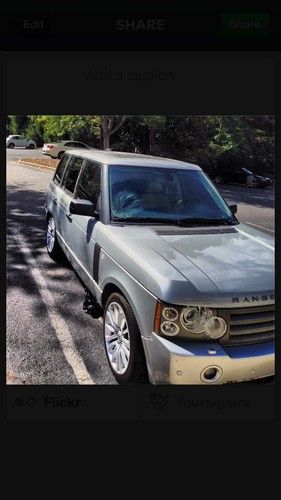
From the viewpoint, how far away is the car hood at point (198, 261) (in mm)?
1966

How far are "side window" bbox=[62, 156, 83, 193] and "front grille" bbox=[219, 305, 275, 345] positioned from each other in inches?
100

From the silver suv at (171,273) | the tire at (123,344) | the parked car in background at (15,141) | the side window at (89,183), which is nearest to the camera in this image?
the parked car in background at (15,141)

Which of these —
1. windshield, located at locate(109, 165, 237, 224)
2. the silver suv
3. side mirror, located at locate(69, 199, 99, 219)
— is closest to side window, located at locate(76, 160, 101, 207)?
the silver suv

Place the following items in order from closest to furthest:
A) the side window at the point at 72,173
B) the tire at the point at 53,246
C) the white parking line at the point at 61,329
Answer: the white parking line at the point at 61,329
the side window at the point at 72,173
the tire at the point at 53,246

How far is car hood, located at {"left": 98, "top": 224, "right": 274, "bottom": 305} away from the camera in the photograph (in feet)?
6.45

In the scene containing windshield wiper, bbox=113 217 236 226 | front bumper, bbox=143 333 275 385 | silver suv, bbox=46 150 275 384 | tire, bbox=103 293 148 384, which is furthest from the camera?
windshield wiper, bbox=113 217 236 226

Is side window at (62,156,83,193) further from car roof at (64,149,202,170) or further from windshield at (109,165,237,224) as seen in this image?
windshield at (109,165,237,224)

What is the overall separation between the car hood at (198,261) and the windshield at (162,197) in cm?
20

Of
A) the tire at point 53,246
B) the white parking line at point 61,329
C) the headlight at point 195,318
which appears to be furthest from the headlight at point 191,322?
the tire at point 53,246

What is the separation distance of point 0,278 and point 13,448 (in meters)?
0.63

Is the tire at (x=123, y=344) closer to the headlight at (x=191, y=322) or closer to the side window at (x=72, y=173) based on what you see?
the headlight at (x=191, y=322)

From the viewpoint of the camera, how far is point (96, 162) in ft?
12.0

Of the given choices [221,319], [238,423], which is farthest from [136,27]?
[238,423]

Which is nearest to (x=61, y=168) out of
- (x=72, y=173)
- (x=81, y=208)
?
(x=72, y=173)
